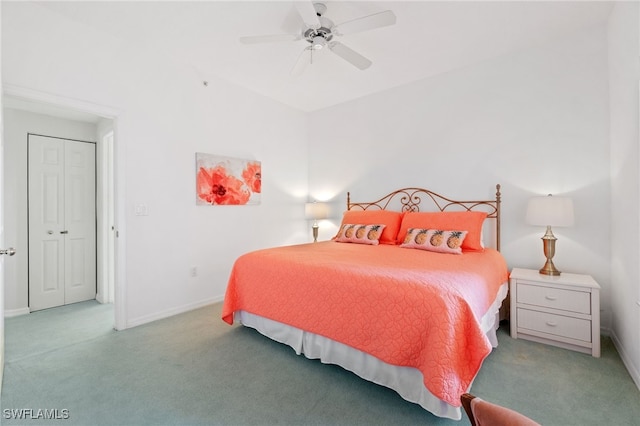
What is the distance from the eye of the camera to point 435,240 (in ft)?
9.33

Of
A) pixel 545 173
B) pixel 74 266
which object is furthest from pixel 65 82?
pixel 545 173

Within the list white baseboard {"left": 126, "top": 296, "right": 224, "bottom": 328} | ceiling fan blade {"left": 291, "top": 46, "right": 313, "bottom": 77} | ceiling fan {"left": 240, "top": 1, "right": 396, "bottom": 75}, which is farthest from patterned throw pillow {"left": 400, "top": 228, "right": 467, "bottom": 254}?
white baseboard {"left": 126, "top": 296, "right": 224, "bottom": 328}

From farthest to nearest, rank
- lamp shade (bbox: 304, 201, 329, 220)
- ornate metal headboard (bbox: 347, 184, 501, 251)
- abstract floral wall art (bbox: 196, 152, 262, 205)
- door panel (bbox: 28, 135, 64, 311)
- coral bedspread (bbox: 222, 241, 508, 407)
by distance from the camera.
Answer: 1. lamp shade (bbox: 304, 201, 329, 220)
2. abstract floral wall art (bbox: 196, 152, 262, 205)
3. door panel (bbox: 28, 135, 64, 311)
4. ornate metal headboard (bbox: 347, 184, 501, 251)
5. coral bedspread (bbox: 222, 241, 508, 407)

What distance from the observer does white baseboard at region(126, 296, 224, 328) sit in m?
2.82

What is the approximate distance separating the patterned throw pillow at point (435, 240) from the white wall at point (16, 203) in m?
4.10

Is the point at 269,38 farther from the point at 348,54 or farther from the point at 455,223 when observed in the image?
the point at 455,223

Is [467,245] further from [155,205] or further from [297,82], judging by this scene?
[155,205]

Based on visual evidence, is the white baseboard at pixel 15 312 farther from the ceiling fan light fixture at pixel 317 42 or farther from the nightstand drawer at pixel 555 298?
the nightstand drawer at pixel 555 298

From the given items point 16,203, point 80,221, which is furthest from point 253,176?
point 16,203

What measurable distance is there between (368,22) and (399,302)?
1.88 metres

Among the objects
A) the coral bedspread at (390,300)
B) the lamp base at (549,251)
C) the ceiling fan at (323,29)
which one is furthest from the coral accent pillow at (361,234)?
the ceiling fan at (323,29)

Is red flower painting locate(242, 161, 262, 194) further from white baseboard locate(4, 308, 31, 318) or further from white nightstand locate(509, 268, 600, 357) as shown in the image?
white nightstand locate(509, 268, 600, 357)

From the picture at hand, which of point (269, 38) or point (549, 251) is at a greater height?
point (269, 38)

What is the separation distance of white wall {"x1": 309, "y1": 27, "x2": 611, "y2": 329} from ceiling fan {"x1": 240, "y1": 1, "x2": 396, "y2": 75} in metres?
1.48
